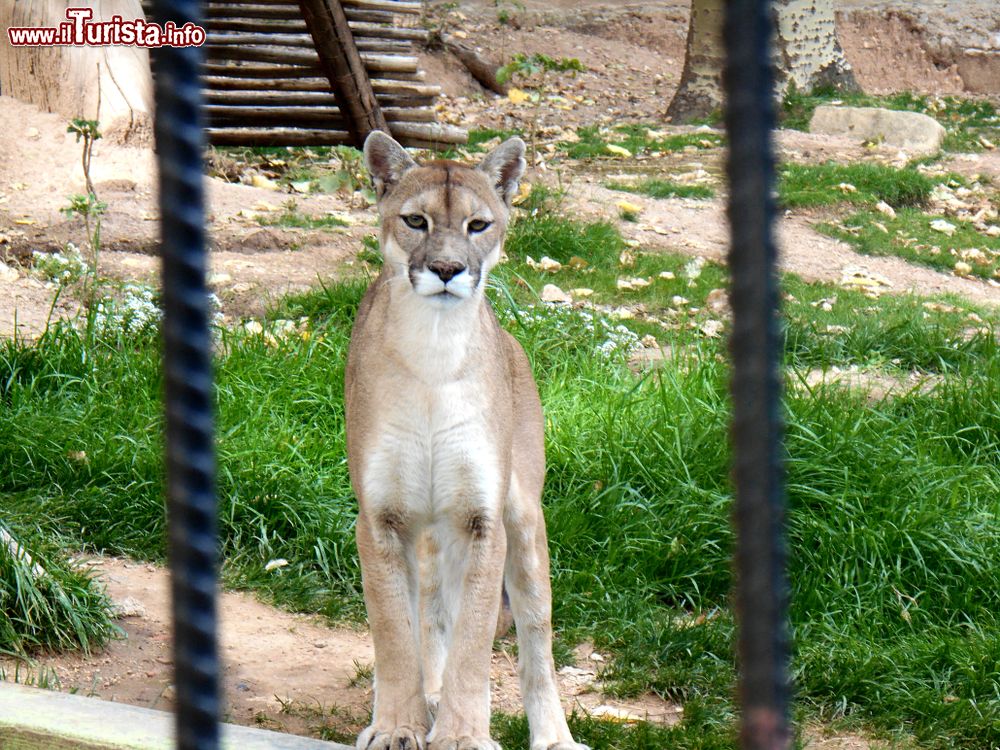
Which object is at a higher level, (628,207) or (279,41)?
(279,41)

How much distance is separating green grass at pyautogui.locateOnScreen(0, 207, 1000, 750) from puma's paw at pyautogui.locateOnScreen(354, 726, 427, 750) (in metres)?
0.62

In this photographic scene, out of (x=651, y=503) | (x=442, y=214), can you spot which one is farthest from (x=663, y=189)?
(x=442, y=214)

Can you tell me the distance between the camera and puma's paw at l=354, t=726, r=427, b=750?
135 inches

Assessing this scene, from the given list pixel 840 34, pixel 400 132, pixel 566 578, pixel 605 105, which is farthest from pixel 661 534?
pixel 840 34

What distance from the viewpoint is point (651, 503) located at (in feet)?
16.8

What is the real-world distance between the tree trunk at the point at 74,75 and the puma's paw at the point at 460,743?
616 centimetres

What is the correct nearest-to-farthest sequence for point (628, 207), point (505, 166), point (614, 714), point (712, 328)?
point (614, 714) → point (505, 166) → point (712, 328) → point (628, 207)

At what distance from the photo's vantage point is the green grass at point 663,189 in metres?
10.2

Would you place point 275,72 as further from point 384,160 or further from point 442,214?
point 442,214

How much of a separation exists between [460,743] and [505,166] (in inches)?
77.6

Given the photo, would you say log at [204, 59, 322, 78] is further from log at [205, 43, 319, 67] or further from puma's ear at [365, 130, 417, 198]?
puma's ear at [365, 130, 417, 198]

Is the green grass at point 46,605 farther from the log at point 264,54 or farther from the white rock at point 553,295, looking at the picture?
the log at point 264,54

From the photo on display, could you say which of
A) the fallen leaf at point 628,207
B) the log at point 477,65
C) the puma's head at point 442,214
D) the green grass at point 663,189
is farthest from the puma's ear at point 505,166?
the log at point 477,65

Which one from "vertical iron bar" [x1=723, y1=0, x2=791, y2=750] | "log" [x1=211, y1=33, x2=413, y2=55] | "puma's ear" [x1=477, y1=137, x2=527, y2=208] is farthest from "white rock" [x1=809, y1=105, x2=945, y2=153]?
"vertical iron bar" [x1=723, y1=0, x2=791, y2=750]
